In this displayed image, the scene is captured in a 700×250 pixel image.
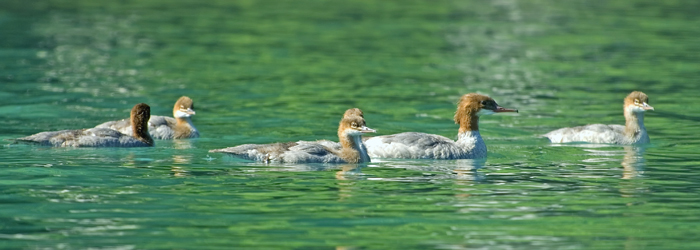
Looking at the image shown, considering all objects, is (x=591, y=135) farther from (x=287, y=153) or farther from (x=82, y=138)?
(x=82, y=138)

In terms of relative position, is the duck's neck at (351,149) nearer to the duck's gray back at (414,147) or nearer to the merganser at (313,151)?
the merganser at (313,151)

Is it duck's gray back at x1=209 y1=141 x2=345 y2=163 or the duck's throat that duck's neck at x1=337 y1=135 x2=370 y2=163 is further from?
the duck's throat

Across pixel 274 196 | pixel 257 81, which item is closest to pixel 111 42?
A: pixel 257 81

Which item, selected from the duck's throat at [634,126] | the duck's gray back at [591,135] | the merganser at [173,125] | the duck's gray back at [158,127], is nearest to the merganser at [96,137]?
the merganser at [173,125]

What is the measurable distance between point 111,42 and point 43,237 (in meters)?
29.0

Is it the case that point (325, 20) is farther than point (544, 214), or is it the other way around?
point (325, 20)

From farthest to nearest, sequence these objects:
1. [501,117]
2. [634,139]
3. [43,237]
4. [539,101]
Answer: [539,101] → [501,117] → [634,139] → [43,237]

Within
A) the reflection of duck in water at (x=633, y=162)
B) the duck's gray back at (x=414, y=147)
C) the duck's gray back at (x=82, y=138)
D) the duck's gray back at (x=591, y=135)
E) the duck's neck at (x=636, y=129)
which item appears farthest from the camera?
the duck's neck at (x=636, y=129)

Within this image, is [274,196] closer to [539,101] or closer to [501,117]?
[501,117]

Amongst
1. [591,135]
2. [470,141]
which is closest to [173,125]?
[470,141]

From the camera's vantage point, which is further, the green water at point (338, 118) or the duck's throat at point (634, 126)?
the duck's throat at point (634, 126)

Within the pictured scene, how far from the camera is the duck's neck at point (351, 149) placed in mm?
18422

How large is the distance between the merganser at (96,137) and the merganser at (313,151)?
8.63ft

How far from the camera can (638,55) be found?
39.0m
